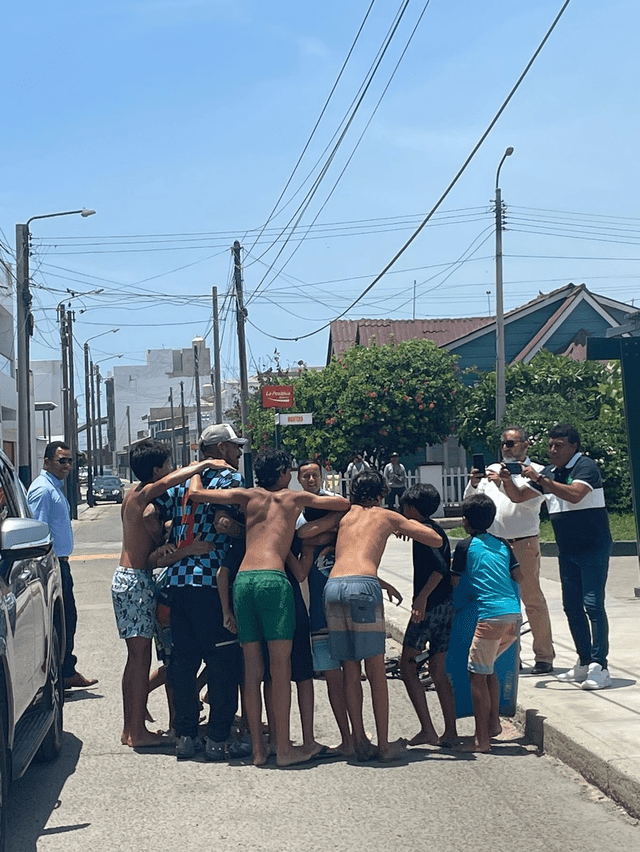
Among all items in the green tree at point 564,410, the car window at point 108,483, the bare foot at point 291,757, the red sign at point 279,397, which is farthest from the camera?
the car window at point 108,483

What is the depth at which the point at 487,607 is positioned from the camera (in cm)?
691

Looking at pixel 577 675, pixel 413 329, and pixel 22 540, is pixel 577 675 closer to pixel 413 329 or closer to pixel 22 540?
pixel 22 540

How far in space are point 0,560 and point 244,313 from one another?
1231 inches

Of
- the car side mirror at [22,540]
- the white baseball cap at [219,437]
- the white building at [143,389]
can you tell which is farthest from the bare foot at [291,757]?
the white building at [143,389]

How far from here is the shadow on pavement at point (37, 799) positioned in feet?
17.6

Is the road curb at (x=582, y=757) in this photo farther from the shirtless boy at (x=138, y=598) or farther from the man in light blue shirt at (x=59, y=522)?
the man in light blue shirt at (x=59, y=522)

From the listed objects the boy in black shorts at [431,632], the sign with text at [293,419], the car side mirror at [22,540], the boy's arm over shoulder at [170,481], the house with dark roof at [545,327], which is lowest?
the boy in black shorts at [431,632]

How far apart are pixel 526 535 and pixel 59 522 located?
3.82 metres

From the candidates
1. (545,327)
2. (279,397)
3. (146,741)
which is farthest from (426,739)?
(545,327)

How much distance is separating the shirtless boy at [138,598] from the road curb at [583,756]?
2.35m

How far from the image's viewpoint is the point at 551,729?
6836 mm

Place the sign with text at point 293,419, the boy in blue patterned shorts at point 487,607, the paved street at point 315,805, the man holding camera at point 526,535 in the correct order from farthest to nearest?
the sign with text at point 293,419, the man holding camera at point 526,535, the boy in blue patterned shorts at point 487,607, the paved street at point 315,805

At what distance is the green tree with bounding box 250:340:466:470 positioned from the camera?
111 feet

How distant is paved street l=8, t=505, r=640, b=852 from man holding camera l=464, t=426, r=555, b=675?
4.79ft
